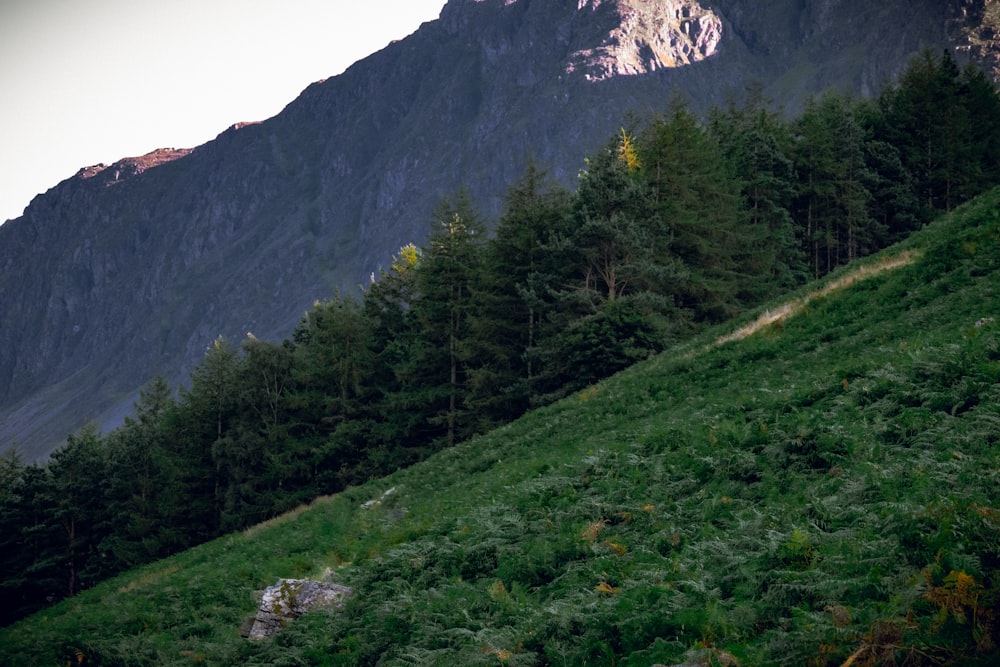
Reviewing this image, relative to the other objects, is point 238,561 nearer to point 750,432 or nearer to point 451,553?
point 451,553

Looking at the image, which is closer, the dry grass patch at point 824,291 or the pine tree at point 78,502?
the dry grass patch at point 824,291

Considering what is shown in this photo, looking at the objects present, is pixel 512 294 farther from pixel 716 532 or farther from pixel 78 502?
pixel 78 502

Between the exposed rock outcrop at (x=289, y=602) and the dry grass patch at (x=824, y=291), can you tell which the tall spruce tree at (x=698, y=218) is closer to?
the dry grass patch at (x=824, y=291)

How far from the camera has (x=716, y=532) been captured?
1120cm

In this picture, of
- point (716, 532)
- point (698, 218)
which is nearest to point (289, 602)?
point (716, 532)

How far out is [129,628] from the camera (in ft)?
64.7

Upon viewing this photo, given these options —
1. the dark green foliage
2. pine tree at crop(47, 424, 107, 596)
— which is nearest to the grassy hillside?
the dark green foliage

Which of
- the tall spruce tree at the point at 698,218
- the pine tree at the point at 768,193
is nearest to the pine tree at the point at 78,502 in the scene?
the tall spruce tree at the point at 698,218

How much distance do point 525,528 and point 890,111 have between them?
6364 centimetres

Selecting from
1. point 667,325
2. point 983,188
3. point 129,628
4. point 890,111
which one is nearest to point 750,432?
point 129,628

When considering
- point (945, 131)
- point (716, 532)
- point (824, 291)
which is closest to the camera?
point (716, 532)

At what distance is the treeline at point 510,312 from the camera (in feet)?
142

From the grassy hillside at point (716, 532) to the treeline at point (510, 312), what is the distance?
1512cm

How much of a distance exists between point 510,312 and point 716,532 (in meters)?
36.2
